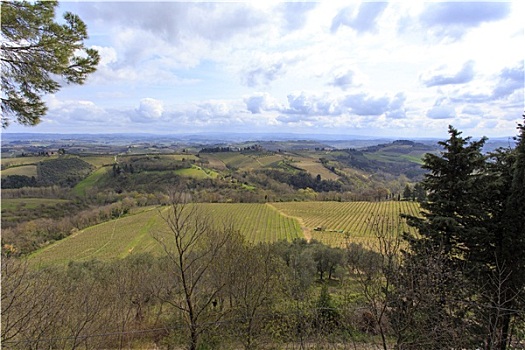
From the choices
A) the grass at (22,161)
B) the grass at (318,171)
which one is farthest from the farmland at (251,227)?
the grass at (22,161)

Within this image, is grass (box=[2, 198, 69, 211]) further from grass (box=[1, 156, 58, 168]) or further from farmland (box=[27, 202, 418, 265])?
grass (box=[1, 156, 58, 168])

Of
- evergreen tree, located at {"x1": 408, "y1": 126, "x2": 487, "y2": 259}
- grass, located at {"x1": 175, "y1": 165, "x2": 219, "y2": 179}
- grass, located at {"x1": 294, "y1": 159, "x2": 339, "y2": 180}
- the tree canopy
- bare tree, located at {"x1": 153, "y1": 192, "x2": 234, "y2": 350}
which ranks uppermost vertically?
the tree canopy

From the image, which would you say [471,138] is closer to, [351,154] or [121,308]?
[121,308]

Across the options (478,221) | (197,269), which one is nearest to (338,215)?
(478,221)

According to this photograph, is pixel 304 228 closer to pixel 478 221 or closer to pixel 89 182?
pixel 478 221

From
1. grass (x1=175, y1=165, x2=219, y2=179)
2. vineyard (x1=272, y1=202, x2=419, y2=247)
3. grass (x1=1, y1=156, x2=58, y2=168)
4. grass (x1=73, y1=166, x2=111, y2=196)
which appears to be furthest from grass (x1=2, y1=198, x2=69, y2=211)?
vineyard (x1=272, y1=202, x2=419, y2=247)

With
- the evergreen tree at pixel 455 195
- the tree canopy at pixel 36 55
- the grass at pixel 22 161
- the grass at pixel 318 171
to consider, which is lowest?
the grass at pixel 318 171

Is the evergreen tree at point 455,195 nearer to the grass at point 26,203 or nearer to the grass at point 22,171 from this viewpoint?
the grass at point 26,203

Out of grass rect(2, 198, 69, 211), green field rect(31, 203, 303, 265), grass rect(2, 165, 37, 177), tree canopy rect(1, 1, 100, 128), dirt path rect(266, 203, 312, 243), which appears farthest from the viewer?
grass rect(2, 165, 37, 177)
